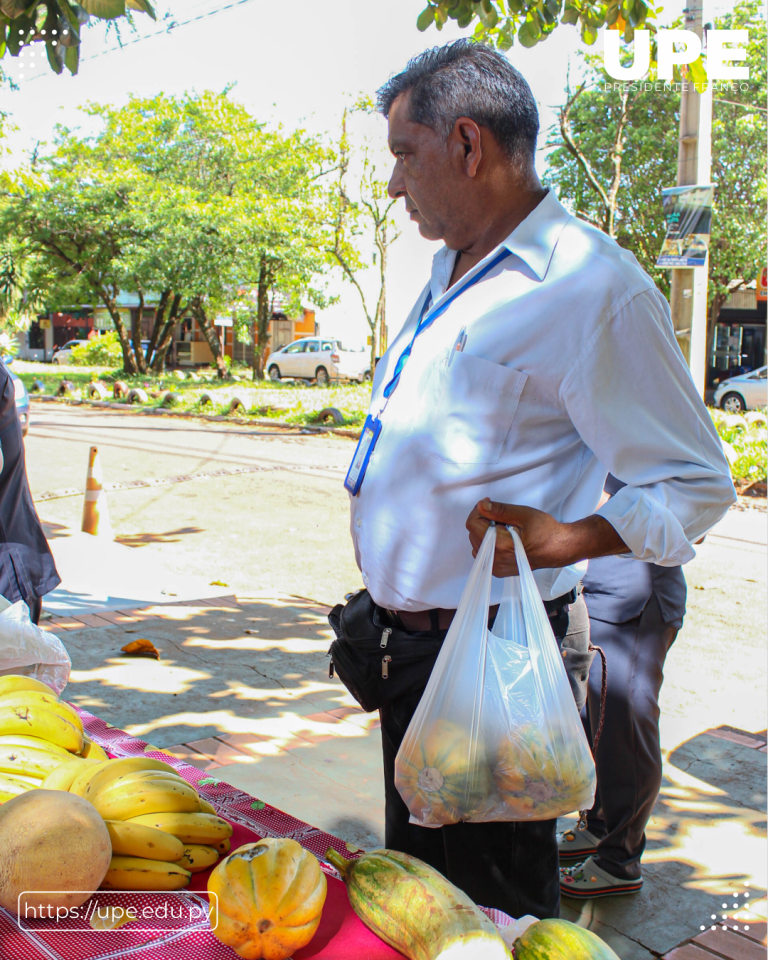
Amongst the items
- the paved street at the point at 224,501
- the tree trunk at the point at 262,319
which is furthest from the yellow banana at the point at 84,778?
the tree trunk at the point at 262,319

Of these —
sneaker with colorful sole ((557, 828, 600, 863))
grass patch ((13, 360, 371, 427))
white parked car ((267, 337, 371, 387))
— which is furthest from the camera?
white parked car ((267, 337, 371, 387))

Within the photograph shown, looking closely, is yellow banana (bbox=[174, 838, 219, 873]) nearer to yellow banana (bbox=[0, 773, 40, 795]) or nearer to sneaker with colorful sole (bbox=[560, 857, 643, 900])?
yellow banana (bbox=[0, 773, 40, 795])

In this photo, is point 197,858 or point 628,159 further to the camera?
point 628,159

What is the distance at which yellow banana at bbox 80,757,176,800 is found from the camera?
155cm

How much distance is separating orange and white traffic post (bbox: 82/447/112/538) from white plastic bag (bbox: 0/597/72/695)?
551cm

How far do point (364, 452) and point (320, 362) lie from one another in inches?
1122

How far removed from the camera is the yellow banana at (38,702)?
177 centimetres

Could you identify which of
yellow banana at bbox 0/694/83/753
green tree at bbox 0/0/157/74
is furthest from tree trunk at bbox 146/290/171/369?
yellow banana at bbox 0/694/83/753

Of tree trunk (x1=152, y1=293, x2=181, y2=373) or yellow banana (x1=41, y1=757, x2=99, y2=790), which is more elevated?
tree trunk (x1=152, y1=293, x2=181, y2=373)

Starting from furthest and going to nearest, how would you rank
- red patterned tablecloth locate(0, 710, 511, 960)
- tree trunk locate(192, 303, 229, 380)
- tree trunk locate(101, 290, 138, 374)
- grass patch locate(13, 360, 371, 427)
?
tree trunk locate(192, 303, 229, 380), tree trunk locate(101, 290, 138, 374), grass patch locate(13, 360, 371, 427), red patterned tablecloth locate(0, 710, 511, 960)

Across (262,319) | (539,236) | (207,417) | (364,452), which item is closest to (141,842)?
(364,452)

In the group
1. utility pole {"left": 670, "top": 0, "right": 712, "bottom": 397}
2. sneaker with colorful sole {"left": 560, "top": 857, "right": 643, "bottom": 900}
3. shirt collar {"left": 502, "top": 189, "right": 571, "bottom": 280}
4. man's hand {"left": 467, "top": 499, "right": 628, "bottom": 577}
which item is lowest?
sneaker with colorful sole {"left": 560, "top": 857, "right": 643, "bottom": 900}

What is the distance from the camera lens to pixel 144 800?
1.53 m

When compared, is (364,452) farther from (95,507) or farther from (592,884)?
(95,507)
